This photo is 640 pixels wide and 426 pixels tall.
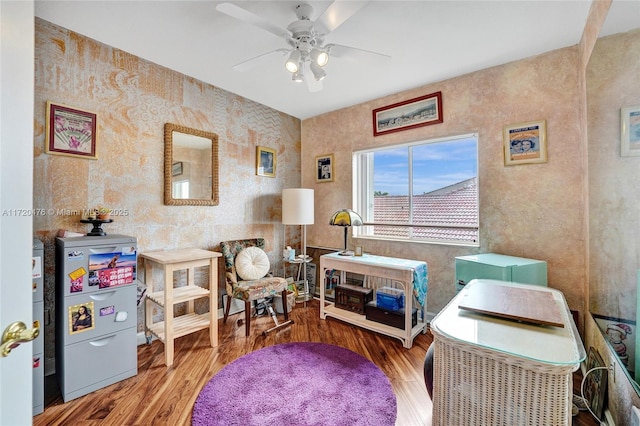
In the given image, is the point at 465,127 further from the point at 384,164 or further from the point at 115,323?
the point at 115,323

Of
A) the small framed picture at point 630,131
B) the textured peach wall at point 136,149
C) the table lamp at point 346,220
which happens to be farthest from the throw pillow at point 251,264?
the small framed picture at point 630,131

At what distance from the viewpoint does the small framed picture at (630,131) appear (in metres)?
1.23

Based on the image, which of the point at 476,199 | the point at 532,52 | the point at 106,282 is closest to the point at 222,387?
the point at 106,282

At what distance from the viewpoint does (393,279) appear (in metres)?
2.51

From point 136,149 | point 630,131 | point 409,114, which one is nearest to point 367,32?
point 409,114

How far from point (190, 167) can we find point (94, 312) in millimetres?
1515

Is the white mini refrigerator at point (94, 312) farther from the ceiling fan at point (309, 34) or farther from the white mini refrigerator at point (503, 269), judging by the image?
the white mini refrigerator at point (503, 269)

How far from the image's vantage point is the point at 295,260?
3426 mm

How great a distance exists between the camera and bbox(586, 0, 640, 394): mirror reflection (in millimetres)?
1244

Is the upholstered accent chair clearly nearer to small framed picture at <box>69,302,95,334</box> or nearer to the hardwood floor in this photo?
the hardwood floor

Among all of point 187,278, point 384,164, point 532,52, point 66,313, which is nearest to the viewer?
point 66,313

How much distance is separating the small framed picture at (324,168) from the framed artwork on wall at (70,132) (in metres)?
2.48
